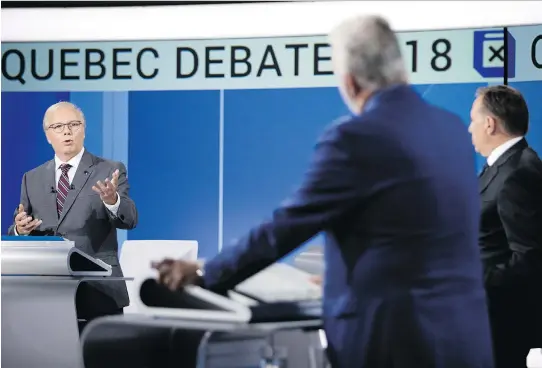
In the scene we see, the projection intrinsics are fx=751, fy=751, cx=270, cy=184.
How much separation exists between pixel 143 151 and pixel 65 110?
1.23 feet

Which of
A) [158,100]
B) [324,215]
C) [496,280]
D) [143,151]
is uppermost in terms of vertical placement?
[158,100]

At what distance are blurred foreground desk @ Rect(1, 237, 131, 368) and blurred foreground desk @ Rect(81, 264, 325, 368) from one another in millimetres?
133

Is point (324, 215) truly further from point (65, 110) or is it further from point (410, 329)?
point (65, 110)

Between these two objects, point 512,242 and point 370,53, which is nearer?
point 370,53

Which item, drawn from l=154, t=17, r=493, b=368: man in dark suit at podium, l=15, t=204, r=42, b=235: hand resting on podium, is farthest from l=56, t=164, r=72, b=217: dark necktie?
l=154, t=17, r=493, b=368: man in dark suit at podium

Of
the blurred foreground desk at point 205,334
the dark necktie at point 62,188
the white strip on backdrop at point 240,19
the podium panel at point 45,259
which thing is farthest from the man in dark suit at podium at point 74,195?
the blurred foreground desk at point 205,334

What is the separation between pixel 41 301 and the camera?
2.73 metres

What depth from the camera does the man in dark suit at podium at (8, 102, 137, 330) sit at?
9.84ft

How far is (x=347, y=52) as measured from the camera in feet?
6.10

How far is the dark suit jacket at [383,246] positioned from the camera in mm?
1662

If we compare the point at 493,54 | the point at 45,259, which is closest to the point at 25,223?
the point at 45,259

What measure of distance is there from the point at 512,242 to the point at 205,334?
116cm

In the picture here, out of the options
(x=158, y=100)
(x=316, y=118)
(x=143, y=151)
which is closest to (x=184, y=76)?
(x=158, y=100)

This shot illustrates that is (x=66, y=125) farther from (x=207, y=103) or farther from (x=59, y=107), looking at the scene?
(x=207, y=103)
